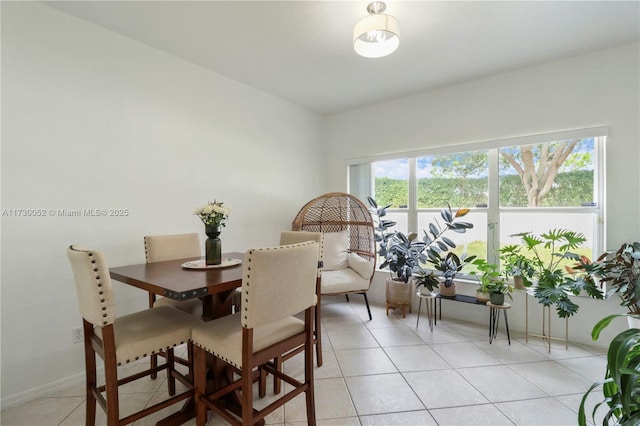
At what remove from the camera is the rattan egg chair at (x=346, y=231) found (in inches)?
121

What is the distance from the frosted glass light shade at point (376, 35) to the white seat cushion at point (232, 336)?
1.83 m

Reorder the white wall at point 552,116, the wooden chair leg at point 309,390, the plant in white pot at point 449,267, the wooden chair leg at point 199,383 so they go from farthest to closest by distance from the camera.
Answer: the plant in white pot at point 449,267 < the white wall at point 552,116 < the wooden chair leg at point 309,390 < the wooden chair leg at point 199,383

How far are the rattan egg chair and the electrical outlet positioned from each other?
6.50 feet

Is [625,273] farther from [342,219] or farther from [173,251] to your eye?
[173,251]

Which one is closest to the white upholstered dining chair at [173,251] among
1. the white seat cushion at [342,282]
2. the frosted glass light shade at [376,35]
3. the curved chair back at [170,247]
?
the curved chair back at [170,247]

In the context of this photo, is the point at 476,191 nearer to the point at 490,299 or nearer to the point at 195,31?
the point at 490,299

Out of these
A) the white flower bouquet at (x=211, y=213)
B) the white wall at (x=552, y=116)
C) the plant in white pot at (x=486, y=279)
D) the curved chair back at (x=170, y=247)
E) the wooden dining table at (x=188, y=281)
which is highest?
the white wall at (x=552, y=116)

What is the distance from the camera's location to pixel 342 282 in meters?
2.98

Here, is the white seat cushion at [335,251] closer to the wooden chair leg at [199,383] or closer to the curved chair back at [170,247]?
the curved chair back at [170,247]

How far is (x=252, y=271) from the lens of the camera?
126cm

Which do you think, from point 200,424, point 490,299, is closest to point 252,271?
point 200,424

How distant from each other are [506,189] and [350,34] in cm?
221

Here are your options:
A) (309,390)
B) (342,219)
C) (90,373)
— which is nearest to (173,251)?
(90,373)

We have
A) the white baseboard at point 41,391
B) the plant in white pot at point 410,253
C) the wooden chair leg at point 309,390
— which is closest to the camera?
the wooden chair leg at point 309,390
